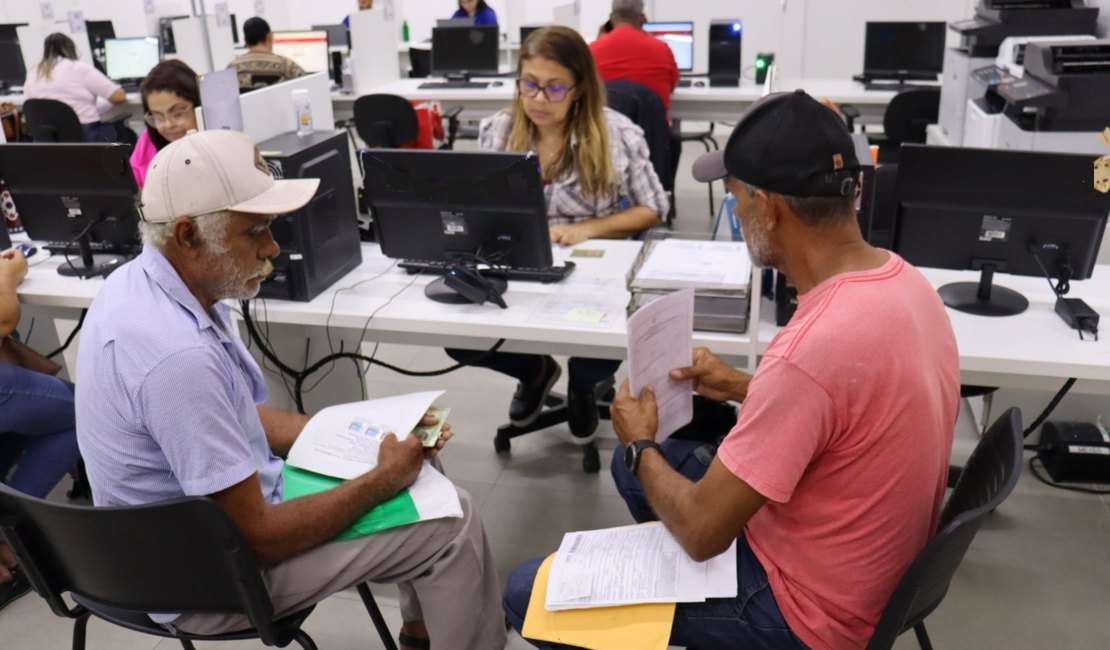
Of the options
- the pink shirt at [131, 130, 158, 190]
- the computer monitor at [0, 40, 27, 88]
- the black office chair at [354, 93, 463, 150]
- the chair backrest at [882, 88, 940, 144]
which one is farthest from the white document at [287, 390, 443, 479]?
the computer monitor at [0, 40, 27, 88]

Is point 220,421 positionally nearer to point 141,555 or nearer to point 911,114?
point 141,555

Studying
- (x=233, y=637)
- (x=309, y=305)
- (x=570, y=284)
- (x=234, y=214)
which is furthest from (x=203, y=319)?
(x=570, y=284)

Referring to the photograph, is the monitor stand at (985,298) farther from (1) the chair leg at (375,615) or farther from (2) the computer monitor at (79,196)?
(2) the computer monitor at (79,196)

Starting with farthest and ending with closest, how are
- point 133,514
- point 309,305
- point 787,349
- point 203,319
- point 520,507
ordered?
point 520,507
point 309,305
point 203,319
point 133,514
point 787,349

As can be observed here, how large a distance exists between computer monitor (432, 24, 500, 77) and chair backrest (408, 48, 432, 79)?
377mm

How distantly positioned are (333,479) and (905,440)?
1070 mm

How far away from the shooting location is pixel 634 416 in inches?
63.7

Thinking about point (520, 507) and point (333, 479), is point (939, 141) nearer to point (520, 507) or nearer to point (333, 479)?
point (520, 507)

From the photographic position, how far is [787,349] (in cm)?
118

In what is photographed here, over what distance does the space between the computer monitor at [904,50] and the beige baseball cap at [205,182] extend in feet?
15.5

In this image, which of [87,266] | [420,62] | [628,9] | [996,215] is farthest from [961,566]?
[420,62]

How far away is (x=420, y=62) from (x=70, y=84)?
2378 mm

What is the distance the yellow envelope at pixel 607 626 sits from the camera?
1.35 m

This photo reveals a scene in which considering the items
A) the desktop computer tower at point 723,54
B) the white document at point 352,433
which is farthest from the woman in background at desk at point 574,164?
the desktop computer tower at point 723,54
